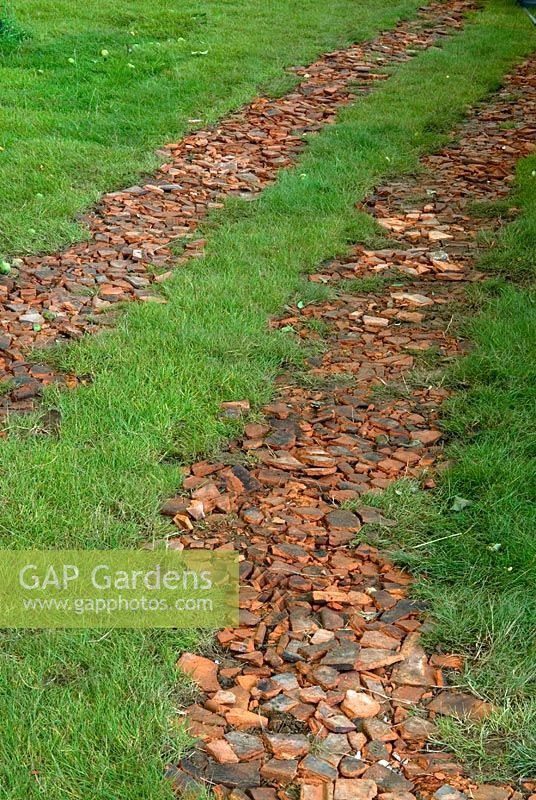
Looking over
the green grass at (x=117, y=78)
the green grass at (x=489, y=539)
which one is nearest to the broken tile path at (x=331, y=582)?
the green grass at (x=489, y=539)

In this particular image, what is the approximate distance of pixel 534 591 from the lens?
3.22m

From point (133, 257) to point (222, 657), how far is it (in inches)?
137

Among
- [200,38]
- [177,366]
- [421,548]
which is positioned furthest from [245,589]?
[200,38]

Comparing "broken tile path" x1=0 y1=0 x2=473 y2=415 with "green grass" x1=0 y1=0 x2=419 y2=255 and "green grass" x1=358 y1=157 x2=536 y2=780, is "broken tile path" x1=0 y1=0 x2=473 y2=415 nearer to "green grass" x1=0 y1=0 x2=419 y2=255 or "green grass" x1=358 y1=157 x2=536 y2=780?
"green grass" x1=0 y1=0 x2=419 y2=255

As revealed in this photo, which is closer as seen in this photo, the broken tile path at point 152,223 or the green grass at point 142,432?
the green grass at point 142,432

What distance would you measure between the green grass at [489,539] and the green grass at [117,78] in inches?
116

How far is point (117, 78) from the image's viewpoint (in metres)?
9.25

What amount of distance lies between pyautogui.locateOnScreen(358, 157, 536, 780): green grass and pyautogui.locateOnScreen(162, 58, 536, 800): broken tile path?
0.23 feet

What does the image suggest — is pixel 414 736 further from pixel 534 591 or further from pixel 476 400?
pixel 476 400

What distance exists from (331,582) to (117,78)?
714 centimetres

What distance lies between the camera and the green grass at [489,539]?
9.08 feet

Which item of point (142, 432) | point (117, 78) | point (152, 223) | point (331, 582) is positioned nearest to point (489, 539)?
point (331, 582)

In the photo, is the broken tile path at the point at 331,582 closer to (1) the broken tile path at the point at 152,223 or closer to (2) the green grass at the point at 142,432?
(2) the green grass at the point at 142,432

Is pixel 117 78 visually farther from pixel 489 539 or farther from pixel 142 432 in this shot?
pixel 489 539
